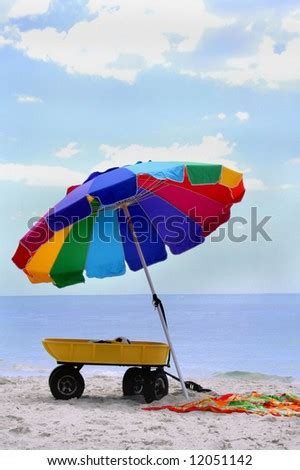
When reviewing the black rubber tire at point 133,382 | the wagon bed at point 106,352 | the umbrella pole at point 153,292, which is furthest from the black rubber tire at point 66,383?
the umbrella pole at point 153,292

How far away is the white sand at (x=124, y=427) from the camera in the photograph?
5768 millimetres

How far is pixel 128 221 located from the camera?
785 centimetres

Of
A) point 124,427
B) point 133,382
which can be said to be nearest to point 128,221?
point 133,382

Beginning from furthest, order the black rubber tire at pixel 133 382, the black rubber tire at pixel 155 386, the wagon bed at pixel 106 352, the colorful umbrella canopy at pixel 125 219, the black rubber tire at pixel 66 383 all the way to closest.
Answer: the black rubber tire at pixel 133 382 → the black rubber tire at pixel 66 383 → the black rubber tire at pixel 155 386 → the wagon bed at pixel 106 352 → the colorful umbrella canopy at pixel 125 219

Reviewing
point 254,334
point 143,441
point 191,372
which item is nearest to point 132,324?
point 254,334

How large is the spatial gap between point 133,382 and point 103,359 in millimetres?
695

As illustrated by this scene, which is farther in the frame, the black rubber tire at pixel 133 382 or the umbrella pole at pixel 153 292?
the black rubber tire at pixel 133 382

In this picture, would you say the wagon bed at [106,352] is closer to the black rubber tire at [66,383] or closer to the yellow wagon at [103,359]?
the yellow wagon at [103,359]

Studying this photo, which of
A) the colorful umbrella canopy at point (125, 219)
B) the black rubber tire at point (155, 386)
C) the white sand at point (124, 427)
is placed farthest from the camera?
the black rubber tire at point (155, 386)

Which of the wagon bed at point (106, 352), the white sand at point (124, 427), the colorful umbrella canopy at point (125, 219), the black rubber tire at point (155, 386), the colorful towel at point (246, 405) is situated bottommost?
the white sand at point (124, 427)

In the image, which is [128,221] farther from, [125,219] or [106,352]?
[106,352]

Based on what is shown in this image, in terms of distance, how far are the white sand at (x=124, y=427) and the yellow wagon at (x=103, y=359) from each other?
5.3 inches

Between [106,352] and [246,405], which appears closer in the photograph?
[246,405]
